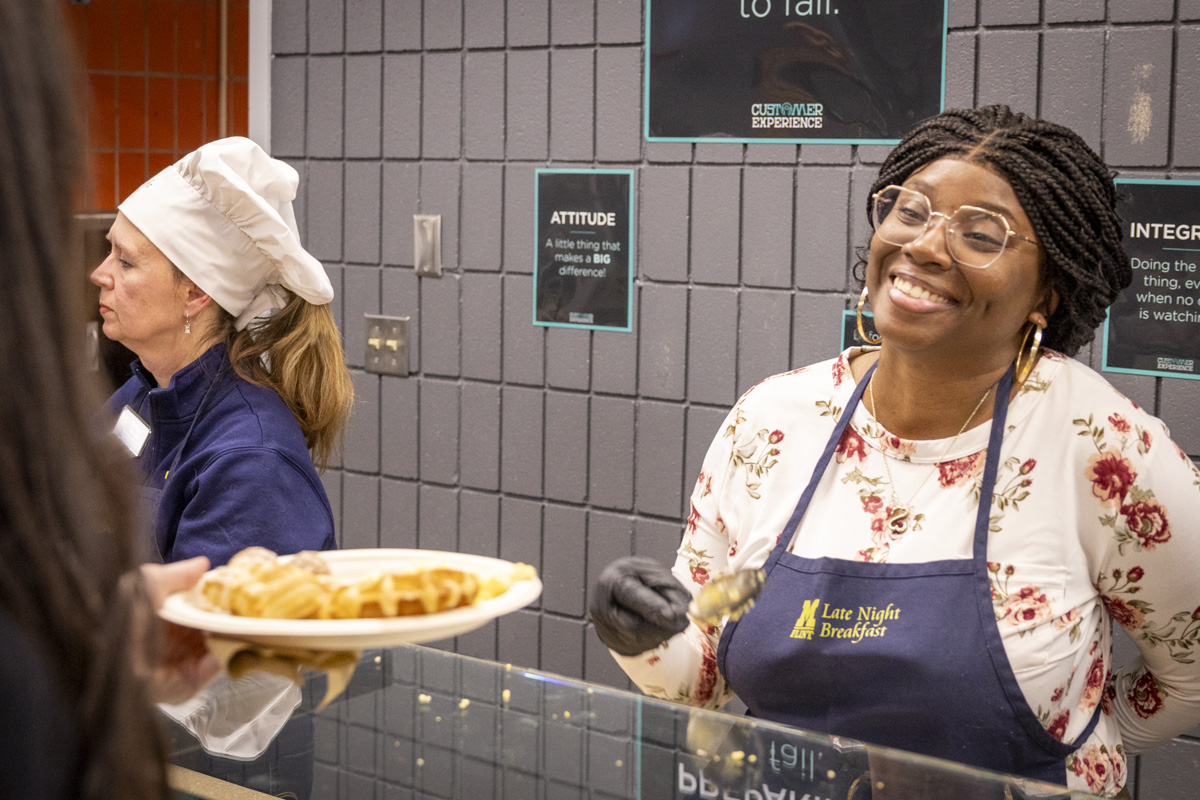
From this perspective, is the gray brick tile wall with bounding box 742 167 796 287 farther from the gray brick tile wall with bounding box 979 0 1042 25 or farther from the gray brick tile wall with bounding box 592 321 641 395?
the gray brick tile wall with bounding box 979 0 1042 25

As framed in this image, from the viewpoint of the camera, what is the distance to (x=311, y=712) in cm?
131

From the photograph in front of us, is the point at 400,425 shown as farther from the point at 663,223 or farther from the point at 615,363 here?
the point at 663,223

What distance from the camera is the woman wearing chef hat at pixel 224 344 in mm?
1857

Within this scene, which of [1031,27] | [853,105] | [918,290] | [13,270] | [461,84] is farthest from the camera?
[461,84]

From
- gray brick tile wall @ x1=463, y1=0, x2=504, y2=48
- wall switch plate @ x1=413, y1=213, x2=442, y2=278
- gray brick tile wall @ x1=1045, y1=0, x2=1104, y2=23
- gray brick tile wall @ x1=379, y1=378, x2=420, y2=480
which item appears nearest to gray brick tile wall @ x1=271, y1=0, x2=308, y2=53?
gray brick tile wall @ x1=463, y1=0, x2=504, y2=48

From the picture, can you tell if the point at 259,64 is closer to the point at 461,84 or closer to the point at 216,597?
the point at 461,84

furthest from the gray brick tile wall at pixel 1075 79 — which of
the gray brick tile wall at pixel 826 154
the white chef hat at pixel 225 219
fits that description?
the white chef hat at pixel 225 219

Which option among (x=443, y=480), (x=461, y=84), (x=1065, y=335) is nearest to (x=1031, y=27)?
(x=1065, y=335)

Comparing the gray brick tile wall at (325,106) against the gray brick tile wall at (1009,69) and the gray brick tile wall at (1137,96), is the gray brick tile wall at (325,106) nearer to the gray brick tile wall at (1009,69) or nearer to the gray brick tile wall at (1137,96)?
the gray brick tile wall at (1009,69)

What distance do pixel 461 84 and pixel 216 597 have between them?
2486 mm

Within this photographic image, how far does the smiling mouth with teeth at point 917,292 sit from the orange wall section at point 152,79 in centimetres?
321

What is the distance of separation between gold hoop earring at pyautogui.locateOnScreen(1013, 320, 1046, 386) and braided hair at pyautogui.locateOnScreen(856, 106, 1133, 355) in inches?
2.3

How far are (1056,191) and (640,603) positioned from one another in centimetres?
85

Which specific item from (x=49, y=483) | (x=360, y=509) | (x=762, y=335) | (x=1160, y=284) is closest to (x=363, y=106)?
(x=360, y=509)
